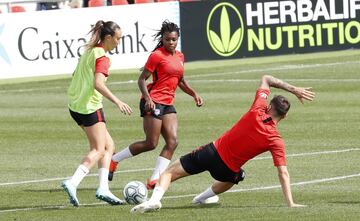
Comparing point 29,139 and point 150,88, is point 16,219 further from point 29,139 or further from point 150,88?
point 29,139

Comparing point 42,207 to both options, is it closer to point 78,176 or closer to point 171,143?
point 78,176

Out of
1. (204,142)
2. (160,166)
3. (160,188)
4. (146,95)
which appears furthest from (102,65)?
(204,142)

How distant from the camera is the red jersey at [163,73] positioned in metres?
17.2

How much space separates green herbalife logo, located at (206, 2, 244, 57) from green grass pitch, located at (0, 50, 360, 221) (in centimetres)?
145

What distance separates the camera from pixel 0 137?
75.3ft

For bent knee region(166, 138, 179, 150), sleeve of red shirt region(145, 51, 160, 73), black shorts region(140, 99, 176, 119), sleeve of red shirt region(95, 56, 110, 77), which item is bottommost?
bent knee region(166, 138, 179, 150)

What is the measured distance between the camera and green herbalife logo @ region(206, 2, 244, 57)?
1486 inches

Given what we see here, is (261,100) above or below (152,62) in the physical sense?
below

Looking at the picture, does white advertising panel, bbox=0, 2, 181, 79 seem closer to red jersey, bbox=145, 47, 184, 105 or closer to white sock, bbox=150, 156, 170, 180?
red jersey, bbox=145, 47, 184, 105

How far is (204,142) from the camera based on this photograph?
21.7 m

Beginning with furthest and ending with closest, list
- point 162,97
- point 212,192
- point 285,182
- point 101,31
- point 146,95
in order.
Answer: point 162,97, point 146,95, point 101,31, point 212,192, point 285,182

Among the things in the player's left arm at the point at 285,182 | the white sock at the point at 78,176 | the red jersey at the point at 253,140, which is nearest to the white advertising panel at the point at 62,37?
the white sock at the point at 78,176

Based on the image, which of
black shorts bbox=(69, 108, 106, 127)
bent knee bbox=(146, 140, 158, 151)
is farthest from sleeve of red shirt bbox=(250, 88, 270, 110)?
bent knee bbox=(146, 140, 158, 151)

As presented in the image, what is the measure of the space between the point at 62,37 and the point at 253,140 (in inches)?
817
